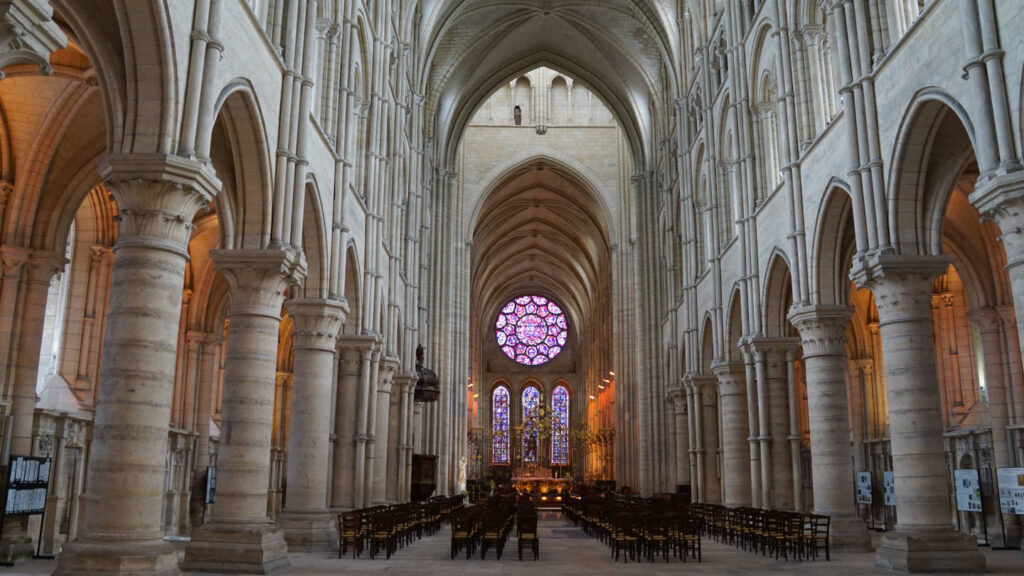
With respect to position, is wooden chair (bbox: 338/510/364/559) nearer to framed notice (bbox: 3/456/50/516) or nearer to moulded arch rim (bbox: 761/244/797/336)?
framed notice (bbox: 3/456/50/516)

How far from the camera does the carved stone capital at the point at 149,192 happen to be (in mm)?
9938

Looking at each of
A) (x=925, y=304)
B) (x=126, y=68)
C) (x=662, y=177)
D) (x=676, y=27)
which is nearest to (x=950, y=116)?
(x=925, y=304)

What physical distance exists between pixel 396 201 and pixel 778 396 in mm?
13883

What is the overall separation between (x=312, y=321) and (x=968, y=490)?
1437 cm

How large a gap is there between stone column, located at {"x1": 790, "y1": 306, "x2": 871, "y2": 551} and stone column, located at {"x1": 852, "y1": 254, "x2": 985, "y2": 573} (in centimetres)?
372

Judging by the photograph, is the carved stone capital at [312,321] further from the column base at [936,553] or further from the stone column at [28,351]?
the column base at [936,553]

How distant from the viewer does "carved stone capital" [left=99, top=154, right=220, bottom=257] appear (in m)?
9.94

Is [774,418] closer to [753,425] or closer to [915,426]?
[753,425]

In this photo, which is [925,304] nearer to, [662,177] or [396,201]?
[396,201]

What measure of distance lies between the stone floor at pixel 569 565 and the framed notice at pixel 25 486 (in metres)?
1.04

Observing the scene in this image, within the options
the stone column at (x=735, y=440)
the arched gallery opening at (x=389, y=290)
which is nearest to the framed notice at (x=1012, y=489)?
the arched gallery opening at (x=389, y=290)

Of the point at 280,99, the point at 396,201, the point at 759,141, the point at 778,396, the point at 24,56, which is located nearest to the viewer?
the point at 24,56

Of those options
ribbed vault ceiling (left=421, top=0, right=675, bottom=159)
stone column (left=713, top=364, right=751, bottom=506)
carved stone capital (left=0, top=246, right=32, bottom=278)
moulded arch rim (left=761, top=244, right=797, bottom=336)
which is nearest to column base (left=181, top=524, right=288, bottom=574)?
carved stone capital (left=0, top=246, right=32, bottom=278)

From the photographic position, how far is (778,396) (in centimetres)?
2216
